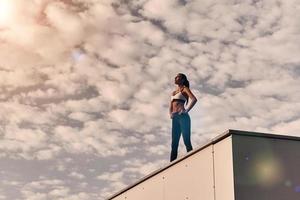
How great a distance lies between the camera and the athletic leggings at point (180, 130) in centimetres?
984

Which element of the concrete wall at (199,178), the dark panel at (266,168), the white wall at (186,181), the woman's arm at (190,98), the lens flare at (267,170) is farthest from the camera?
the woman's arm at (190,98)

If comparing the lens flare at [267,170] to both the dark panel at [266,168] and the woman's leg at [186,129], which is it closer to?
the dark panel at [266,168]

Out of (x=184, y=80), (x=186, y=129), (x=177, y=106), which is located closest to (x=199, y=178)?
(x=186, y=129)

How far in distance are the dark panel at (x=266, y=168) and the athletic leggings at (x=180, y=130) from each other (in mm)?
3085

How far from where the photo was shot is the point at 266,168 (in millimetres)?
6648

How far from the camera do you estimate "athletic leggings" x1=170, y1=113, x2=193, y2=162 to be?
984 centimetres

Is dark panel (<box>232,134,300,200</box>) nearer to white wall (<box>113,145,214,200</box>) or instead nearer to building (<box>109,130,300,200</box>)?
building (<box>109,130,300,200</box>)

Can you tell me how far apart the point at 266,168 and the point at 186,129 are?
3.34 m

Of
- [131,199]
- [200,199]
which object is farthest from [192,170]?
[131,199]

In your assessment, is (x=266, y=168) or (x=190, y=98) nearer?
(x=266, y=168)

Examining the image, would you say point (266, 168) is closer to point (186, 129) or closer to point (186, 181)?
point (186, 181)

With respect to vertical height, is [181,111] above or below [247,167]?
above

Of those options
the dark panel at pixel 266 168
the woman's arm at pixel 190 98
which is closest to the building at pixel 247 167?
the dark panel at pixel 266 168

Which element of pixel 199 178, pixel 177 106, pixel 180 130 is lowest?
pixel 199 178
